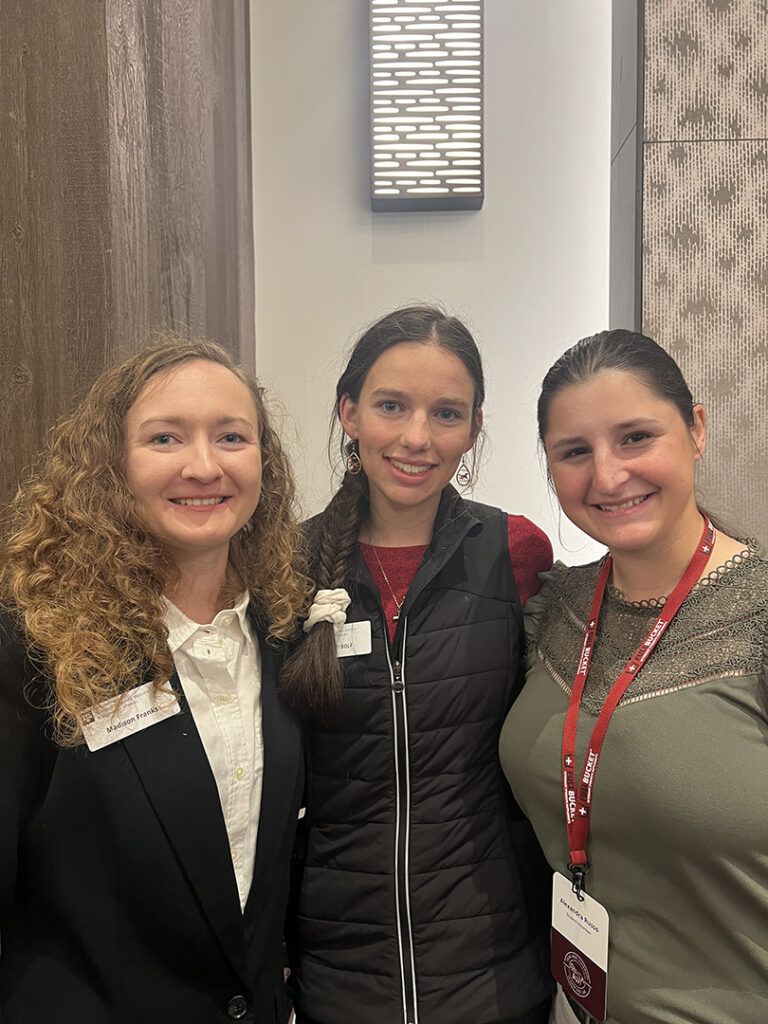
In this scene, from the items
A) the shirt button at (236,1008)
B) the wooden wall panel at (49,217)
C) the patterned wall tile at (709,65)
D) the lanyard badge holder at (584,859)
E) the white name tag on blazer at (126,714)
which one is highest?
the patterned wall tile at (709,65)

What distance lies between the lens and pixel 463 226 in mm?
3184

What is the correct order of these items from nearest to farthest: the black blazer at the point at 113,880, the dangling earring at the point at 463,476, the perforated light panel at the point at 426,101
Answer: the black blazer at the point at 113,880
the dangling earring at the point at 463,476
the perforated light panel at the point at 426,101

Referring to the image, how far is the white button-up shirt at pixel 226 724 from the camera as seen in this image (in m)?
1.31

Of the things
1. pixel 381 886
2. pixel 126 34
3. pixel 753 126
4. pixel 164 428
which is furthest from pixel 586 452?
pixel 126 34

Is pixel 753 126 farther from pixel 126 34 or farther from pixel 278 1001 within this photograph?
pixel 278 1001

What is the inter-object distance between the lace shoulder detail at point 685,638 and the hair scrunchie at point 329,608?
0.43m

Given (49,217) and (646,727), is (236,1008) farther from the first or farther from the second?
(49,217)

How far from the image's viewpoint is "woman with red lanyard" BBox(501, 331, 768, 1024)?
1203 millimetres

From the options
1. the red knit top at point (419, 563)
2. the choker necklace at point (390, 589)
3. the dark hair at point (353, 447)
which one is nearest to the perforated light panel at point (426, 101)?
the dark hair at point (353, 447)

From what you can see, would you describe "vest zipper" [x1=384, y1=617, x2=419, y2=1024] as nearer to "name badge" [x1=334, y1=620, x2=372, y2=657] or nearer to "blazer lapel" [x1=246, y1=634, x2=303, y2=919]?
"name badge" [x1=334, y1=620, x2=372, y2=657]

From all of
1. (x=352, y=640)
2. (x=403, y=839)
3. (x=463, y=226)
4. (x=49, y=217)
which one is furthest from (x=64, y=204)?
(x=463, y=226)

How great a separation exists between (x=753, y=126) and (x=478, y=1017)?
2.34 metres

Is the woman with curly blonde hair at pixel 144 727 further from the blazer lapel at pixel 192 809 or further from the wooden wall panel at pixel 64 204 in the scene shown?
the wooden wall panel at pixel 64 204

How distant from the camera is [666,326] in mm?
2170
